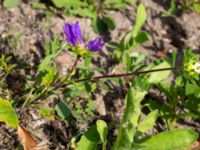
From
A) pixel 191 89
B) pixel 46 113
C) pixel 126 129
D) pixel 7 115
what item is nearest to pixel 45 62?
pixel 46 113

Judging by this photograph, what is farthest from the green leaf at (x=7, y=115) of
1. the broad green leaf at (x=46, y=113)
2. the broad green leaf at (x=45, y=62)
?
the broad green leaf at (x=45, y=62)

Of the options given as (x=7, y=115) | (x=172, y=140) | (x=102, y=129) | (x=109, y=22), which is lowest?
(x=172, y=140)

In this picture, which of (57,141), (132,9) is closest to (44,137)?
(57,141)

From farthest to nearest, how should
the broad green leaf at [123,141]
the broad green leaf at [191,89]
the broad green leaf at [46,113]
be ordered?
1. the broad green leaf at [191,89]
2. the broad green leaf at [46,113]
3. the broad green leaf at [123,141]

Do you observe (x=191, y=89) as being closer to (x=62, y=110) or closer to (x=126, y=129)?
(x=126, y=129)

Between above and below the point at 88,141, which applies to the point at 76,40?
above

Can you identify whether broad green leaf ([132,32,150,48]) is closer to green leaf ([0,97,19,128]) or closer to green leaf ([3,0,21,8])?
green leaf ([3,0,21,8])

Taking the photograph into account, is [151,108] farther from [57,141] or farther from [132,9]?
[132,9]

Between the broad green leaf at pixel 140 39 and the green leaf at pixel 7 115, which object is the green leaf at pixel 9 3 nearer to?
the broad green leaf at pixel 140 39
